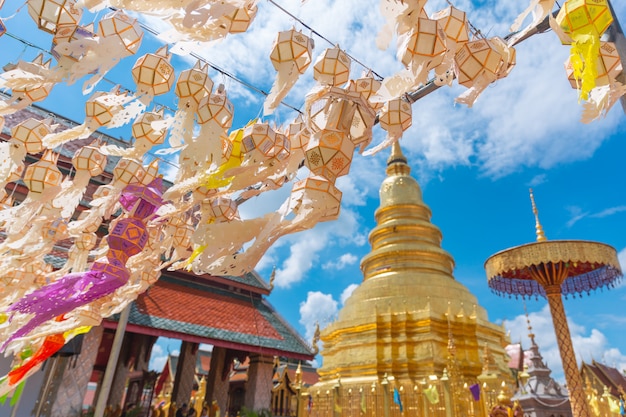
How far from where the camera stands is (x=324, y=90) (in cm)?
272

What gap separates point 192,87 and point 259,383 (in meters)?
11.6

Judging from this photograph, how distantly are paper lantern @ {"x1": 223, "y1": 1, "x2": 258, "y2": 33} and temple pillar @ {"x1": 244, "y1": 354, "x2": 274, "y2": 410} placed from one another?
1195 centimetres

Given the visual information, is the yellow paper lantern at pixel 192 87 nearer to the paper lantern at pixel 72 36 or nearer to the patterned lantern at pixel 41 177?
the paper lantern at pixel 72 36

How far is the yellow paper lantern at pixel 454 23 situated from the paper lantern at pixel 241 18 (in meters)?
1.18

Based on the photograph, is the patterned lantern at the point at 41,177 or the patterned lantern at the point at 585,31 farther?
the patterned lantern at the point at 41,177

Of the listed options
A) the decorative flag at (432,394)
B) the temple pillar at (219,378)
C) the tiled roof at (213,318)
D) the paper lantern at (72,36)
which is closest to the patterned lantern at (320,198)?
the paper lantern at (72,36)

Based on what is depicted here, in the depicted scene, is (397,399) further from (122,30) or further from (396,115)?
(122,30)

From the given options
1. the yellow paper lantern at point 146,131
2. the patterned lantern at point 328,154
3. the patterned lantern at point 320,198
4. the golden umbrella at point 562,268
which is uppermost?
the golden umbrella at point 562,268

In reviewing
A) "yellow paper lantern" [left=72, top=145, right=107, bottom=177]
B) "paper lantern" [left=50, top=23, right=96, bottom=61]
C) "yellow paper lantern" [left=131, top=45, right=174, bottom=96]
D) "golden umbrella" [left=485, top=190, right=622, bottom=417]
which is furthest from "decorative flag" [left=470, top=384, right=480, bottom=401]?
"paper lantern" [left=50, top=23, right=96, bottom=61]

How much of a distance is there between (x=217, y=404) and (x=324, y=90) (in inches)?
516

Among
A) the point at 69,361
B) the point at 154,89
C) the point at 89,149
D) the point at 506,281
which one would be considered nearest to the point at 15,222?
the point at 89,149

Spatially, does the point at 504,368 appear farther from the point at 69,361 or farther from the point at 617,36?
the point at 617,36

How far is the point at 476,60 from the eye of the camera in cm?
249

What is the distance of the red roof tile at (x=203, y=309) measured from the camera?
11.4 m
